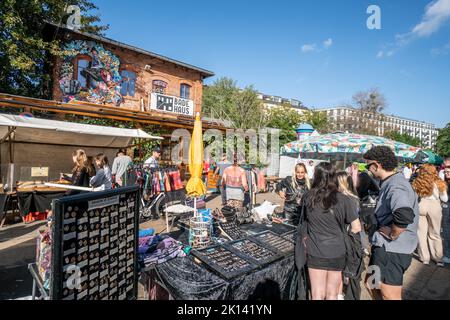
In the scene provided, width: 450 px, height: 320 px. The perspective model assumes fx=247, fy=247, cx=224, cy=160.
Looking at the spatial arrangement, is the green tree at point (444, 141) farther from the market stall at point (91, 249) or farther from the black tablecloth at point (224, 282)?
the market stall at point (91, 249)

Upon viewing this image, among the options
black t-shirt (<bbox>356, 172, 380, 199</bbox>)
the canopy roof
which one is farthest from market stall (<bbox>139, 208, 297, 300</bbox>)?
Answer: the canopy roof

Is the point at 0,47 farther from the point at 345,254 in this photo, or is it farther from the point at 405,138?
the point at 405,138

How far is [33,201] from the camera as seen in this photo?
22.5 ft

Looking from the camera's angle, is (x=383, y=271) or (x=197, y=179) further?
(x=197, y=179)

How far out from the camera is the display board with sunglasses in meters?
1.87

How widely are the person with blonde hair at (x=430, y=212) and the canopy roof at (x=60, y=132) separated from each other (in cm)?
845

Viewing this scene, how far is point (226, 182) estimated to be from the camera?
634cm

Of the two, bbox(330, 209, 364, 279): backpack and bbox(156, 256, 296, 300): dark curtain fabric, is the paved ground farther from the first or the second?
bbox(330, 209, 364, 279): backpack

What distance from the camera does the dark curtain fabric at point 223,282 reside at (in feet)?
7.86

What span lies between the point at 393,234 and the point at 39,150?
11191mm
